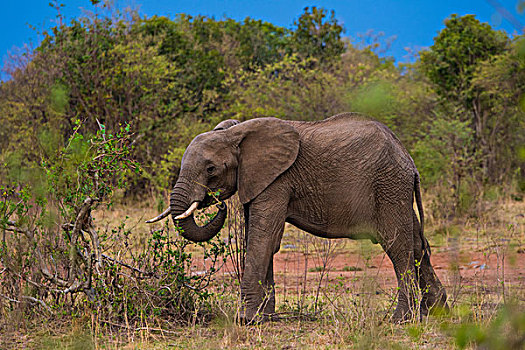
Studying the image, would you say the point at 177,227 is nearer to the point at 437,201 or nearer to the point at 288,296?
the point at 288,296

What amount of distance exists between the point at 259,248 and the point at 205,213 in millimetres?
661

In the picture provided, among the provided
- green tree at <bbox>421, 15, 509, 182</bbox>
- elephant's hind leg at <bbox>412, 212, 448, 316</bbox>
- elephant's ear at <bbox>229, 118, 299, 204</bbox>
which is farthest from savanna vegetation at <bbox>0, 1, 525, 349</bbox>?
elephant's ear at <bbox>229, 118, 299, 204</bbox>

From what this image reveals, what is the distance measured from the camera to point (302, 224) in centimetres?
636

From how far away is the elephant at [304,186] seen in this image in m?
6.11

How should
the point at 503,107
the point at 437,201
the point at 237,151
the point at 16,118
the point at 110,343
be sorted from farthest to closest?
the point at 503,107 < the point at 16,118 < the point at 437,201 < the point at 237,151 < the point at 110,343

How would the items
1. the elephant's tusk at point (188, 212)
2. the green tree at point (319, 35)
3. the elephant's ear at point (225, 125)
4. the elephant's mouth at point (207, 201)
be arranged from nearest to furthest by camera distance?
the elephant's tusk at point (188, 212), the elephant's mouth at point (207, 201), the elephant's ear at point (225, 125), the green tree at point (319, 35)

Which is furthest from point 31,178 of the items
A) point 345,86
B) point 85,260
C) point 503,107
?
point 503,107

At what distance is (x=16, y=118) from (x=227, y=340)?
15.0 meters

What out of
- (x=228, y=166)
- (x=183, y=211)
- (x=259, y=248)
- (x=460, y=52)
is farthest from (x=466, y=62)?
(x=183, y=211)

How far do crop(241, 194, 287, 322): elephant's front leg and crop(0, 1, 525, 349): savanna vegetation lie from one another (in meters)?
0.27

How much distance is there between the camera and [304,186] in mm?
6277

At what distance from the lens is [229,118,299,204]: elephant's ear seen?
20.2 ft

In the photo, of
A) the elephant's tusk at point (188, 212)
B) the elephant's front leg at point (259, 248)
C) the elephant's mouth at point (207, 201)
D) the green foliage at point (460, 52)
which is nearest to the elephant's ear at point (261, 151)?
the elephant's front leg at point (259, 248)

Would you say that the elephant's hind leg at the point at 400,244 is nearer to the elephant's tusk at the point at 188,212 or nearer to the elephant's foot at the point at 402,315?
the elephant's foot at the point at 402,315
